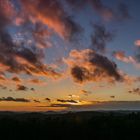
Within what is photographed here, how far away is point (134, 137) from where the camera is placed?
5238cm

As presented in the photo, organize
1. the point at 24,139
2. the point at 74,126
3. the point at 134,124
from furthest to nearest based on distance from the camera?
the point at 134,124 < the point at 74,126 < the point at 24,139

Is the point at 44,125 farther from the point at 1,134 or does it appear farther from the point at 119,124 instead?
the point at 119,124

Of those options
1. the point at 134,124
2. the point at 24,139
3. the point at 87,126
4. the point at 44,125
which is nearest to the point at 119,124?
the point at 134,124

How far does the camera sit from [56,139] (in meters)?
49.9

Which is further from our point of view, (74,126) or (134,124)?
(134,124)

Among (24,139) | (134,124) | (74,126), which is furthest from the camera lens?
(134,124)

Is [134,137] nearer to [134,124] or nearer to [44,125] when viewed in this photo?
[134,124]

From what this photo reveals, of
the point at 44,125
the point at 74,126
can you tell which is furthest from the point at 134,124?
the point at 44,125

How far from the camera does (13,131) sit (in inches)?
2025

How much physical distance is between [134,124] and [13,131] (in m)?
18.9

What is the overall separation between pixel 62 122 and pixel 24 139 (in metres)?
8.45

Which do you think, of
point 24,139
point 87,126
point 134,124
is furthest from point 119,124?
point 24,139

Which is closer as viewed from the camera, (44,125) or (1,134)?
(1,134)

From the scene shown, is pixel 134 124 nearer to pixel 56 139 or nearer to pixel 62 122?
pixel 62 122
